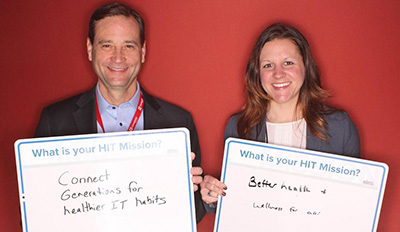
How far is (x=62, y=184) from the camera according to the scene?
160 cm

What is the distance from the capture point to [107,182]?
1.63 metres

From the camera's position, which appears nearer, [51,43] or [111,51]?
[111,51]

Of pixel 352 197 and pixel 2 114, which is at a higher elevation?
pixel 2 114

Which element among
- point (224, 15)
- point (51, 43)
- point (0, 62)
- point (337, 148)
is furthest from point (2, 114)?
point (337, 148)

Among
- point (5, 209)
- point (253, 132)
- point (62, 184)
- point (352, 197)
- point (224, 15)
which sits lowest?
point (5, 209)

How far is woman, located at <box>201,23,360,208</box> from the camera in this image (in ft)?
5.99

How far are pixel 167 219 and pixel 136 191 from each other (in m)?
0.19

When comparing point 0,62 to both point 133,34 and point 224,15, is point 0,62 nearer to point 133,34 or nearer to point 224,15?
point 133,34

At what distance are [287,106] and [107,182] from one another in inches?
39.0

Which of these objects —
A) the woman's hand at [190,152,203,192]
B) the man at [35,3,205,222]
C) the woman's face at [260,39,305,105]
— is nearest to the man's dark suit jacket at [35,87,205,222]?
the man at [35,3,205,222]

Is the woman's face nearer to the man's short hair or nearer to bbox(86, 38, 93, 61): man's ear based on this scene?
the man's short hair

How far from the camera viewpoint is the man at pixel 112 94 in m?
1.84

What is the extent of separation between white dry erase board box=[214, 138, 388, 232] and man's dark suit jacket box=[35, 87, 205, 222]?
326 mm

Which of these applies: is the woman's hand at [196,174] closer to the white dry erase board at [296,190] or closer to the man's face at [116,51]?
the white dry erase board at [296,190]
